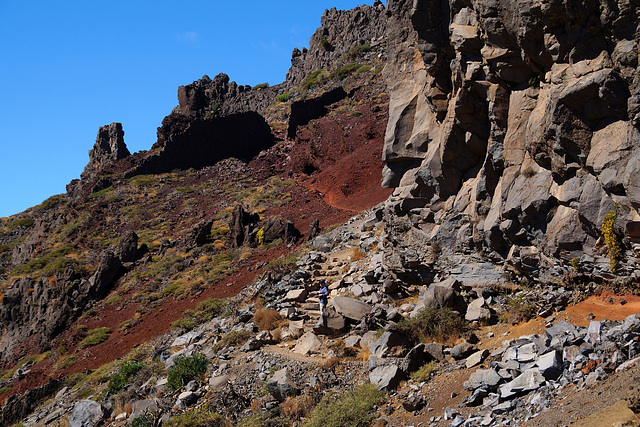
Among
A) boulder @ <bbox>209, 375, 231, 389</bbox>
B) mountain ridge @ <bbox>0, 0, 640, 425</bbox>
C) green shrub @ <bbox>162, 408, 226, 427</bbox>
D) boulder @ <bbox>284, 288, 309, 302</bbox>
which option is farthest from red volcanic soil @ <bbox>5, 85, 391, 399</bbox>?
green shrub @ <bbox>162, 408, 226, 427</bbox>

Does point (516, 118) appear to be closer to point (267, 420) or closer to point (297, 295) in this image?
point (267, 420)

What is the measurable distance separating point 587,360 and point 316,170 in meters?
42.6

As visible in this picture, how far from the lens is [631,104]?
8.10m

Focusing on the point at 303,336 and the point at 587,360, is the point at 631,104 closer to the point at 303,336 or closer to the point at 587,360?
the point at 587,360

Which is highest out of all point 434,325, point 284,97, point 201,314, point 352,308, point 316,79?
point 284,97

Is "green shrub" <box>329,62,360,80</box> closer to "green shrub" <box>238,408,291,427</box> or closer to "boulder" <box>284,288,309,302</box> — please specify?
"boulder" <box>284,288,309,302</box>

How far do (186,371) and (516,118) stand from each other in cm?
1163

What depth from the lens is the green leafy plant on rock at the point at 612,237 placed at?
332 inches

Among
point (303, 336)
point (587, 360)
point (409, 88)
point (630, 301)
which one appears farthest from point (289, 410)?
point (409, 88)

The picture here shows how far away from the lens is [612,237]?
8.46 m

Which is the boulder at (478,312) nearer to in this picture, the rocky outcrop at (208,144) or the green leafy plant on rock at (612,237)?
the green leafy plant on rock at (612,237)

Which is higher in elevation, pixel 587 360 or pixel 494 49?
pixel 494 49

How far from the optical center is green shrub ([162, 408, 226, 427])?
11523mm

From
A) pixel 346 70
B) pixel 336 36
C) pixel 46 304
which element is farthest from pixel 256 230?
pixel 336 36
